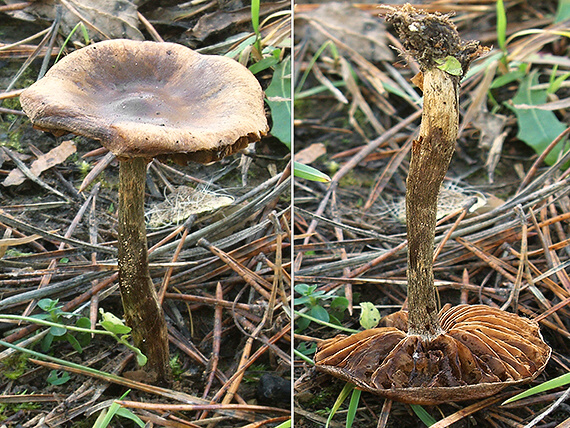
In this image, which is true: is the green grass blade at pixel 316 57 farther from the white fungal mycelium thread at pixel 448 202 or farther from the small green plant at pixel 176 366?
the small green plant at pixel 176 366

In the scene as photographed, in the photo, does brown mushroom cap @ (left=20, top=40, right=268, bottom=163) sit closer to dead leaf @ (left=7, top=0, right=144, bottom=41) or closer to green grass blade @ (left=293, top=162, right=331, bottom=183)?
dead leaf @ (left=7, top=0, right=144, bottom=41)

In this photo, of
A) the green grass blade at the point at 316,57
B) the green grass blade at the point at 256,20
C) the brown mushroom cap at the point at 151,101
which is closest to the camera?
the brown mushroom cap at the point at 151,101

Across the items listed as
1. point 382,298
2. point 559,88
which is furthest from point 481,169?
point 382,298

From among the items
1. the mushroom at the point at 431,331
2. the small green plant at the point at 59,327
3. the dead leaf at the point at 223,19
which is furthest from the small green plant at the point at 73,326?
the dead leaf at the point at 223,19

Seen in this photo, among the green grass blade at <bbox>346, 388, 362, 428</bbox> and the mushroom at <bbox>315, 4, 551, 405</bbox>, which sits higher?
the mushroom at <bbox>315, 4, 551, 405</bbox>

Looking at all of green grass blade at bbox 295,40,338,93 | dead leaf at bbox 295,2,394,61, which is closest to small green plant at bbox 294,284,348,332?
green grass blade at bbox 295,40,338,93

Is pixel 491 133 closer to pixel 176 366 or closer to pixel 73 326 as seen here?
pixel 176 366
